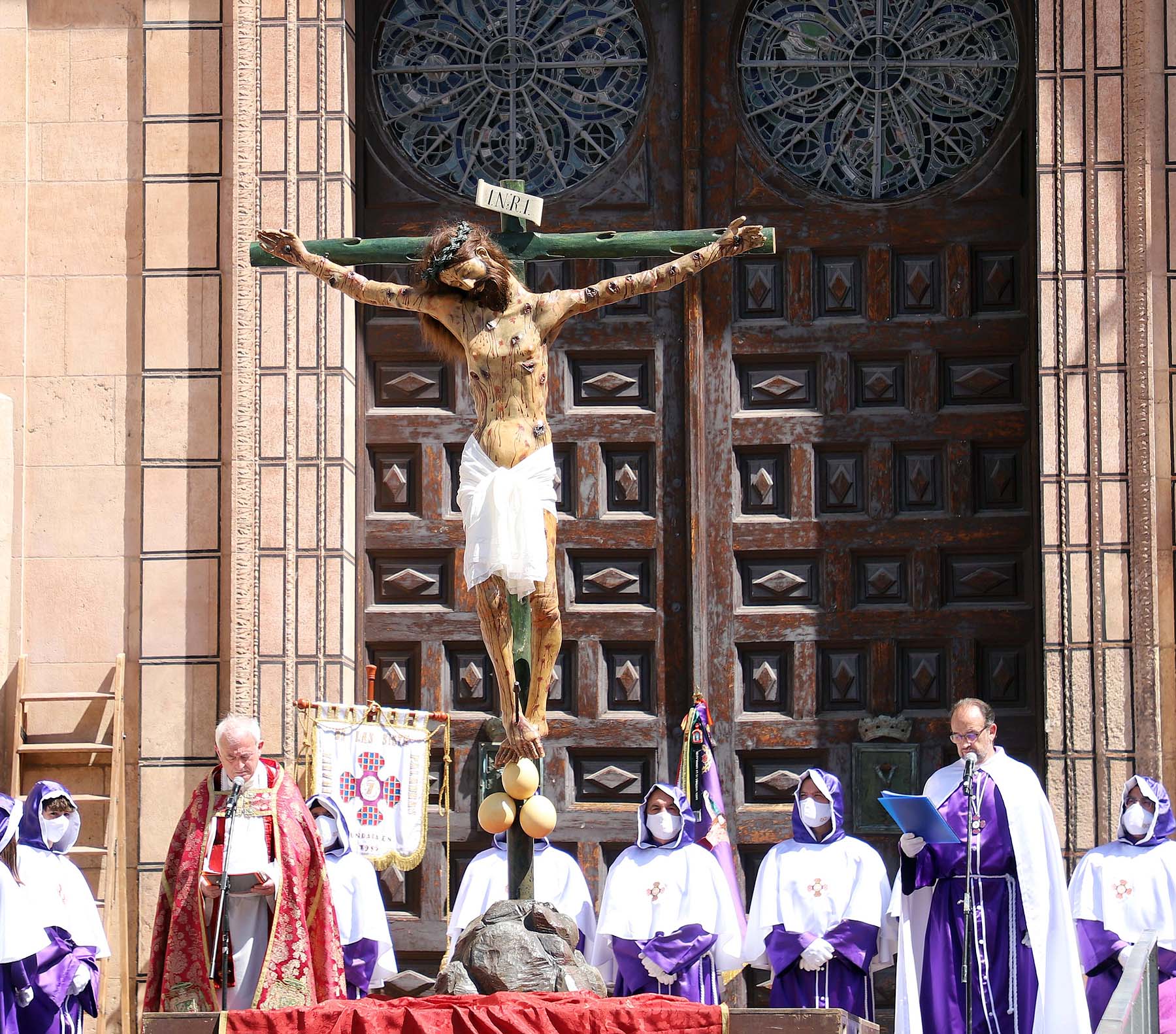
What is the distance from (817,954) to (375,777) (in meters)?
2.29

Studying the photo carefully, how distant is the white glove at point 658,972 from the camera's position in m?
8.96

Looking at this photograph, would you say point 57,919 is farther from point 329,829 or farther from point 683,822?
point 683,822

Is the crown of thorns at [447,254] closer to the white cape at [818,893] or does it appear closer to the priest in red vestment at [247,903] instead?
the priest in red vestment at [247,903]

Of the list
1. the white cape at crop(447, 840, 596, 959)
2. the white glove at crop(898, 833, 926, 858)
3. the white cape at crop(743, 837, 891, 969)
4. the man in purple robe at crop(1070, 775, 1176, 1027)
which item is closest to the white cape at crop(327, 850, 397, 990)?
the white cape at crop(447, 840, 596, 959)

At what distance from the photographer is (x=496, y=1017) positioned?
6.31 metres

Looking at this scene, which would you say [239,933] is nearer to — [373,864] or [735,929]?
[373,864]

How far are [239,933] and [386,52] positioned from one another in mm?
5010

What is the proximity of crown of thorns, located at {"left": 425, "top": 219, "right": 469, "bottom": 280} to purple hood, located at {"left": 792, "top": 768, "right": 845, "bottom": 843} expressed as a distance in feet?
10.6

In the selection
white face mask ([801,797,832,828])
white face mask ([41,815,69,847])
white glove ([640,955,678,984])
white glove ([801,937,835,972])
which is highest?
white face mask ([801,797,832,828])

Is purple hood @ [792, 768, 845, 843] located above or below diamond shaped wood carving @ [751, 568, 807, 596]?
below

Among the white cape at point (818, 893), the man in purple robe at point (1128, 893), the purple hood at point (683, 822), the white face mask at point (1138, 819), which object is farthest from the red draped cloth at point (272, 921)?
the white face mask at point (1138, 819)

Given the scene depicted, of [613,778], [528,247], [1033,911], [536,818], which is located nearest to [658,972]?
[613,778]

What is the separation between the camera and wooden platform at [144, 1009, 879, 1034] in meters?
6.32

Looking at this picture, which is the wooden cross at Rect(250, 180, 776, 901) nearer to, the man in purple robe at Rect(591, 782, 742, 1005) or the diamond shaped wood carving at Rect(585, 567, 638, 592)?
the man in purple robe at Rect(591, 782, 742, 1005)
